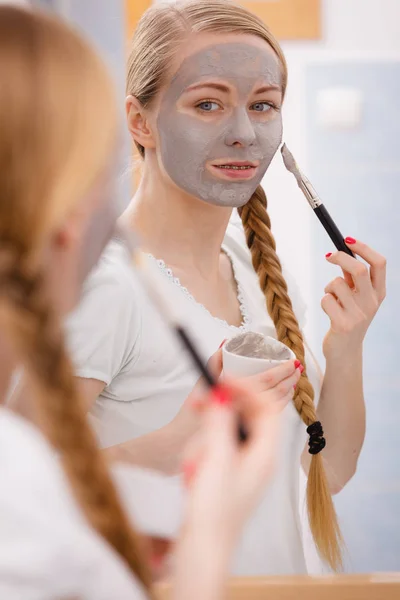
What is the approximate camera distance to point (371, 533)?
1.61 m

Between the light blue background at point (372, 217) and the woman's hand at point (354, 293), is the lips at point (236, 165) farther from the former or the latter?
the light blue background at point (372, 217)

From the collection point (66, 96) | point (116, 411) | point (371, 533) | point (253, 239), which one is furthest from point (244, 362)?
point (371, 533)

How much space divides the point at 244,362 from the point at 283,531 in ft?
0.60

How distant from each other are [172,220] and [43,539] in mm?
471

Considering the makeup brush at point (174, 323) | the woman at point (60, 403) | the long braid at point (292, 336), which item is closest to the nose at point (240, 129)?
the long braid at point (292, 336)

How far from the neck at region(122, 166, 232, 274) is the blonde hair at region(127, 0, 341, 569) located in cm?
5

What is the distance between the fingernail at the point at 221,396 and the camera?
45cm

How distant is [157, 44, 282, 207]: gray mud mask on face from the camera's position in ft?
2.56

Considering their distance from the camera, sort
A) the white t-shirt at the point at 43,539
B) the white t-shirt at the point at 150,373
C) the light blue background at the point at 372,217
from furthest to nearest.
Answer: the light blue background at the point at 372,217, the white t-shirt at the point at 150,373, the white t-shirt at the point at 43,539

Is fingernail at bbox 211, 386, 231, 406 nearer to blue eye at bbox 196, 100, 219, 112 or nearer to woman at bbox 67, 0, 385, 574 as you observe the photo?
woman at bbox 67, 0, 385, 574

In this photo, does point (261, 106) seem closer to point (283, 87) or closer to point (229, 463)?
point (283, 87)

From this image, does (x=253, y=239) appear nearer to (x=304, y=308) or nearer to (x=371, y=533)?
(x=304, y=308)

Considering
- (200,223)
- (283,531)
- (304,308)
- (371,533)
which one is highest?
(200,223)

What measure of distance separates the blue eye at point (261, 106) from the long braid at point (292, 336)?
102 millimetres
